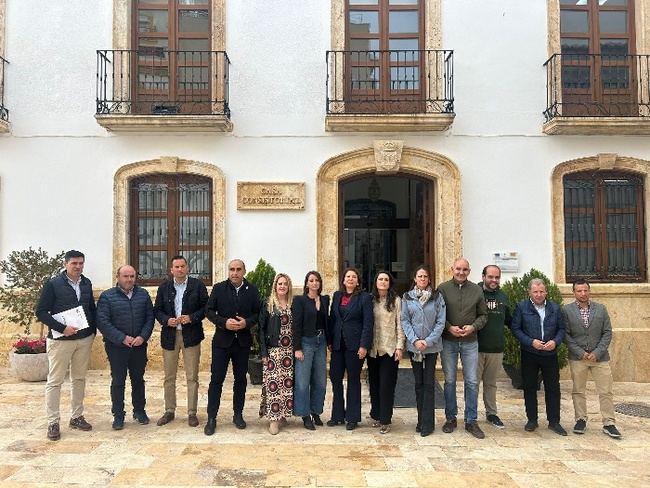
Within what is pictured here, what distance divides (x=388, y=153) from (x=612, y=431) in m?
4.74

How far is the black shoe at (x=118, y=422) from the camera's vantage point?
18.2 ft

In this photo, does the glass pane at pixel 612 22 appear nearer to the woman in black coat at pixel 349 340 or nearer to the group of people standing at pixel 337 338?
the group of people standing at pixel 337 338

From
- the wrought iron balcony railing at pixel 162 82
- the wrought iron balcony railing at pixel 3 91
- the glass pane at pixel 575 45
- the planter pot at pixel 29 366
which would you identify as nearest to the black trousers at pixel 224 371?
the planter pot at pixel 29 366

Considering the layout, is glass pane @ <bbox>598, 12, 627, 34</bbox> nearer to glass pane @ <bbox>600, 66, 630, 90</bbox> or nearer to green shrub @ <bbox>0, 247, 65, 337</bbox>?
glass pane @ <bbox>600, 66, 630, 90</bbox>

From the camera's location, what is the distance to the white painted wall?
8414mm

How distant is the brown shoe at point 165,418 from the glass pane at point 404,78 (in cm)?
574

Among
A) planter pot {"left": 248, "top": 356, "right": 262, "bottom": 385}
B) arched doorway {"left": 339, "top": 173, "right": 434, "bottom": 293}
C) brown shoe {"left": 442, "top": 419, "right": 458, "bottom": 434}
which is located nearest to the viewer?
brown shoe {"left": 442, "top": 419, "right": 458, "bottom": 434}

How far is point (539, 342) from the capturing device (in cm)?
546

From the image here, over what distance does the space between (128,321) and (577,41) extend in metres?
7.79

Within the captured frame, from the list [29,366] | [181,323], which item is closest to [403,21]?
[181,323]

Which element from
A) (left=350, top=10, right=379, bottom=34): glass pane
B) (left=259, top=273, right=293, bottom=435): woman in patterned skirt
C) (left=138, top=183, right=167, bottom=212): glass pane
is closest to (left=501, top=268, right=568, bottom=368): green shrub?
(left=259, top=273, right=293, bottom=435): woman in patterned skirt

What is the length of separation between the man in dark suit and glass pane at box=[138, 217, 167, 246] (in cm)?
591

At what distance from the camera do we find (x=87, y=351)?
5613 mm

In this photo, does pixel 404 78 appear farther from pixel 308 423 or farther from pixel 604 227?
pixel 308 423
